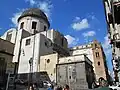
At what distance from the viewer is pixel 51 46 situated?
3612 cm

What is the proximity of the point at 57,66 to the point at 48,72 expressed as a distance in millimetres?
2169

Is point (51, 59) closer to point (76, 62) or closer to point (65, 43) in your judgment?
point (76, 62)

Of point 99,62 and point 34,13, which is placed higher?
point 34,13

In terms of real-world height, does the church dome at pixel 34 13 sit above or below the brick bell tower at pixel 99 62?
above

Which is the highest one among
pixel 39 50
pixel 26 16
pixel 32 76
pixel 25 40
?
pixel 26 16

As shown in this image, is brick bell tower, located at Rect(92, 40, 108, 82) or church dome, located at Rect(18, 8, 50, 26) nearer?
brick bell tower, located at Rect(92, 40, 108, 82)

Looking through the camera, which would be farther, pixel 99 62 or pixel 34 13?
pixel 99 62

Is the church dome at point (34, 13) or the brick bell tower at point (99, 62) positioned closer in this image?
the brick bell tower at point (99, 62)

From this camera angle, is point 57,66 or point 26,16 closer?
point 57,66

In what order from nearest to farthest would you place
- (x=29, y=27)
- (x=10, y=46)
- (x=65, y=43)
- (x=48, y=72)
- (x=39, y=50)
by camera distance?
1. (x=48, y=72)
2. (x=39, y=50)
3. (x=10, y=46)
4. (x=29, y=27)
5. (x=65, y=43)

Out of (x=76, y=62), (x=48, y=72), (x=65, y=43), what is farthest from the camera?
(x=65, y=43)

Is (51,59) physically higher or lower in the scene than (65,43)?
lower

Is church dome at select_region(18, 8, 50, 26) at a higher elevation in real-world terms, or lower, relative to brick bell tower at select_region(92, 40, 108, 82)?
higher

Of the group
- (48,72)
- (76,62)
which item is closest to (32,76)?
(48,72)
